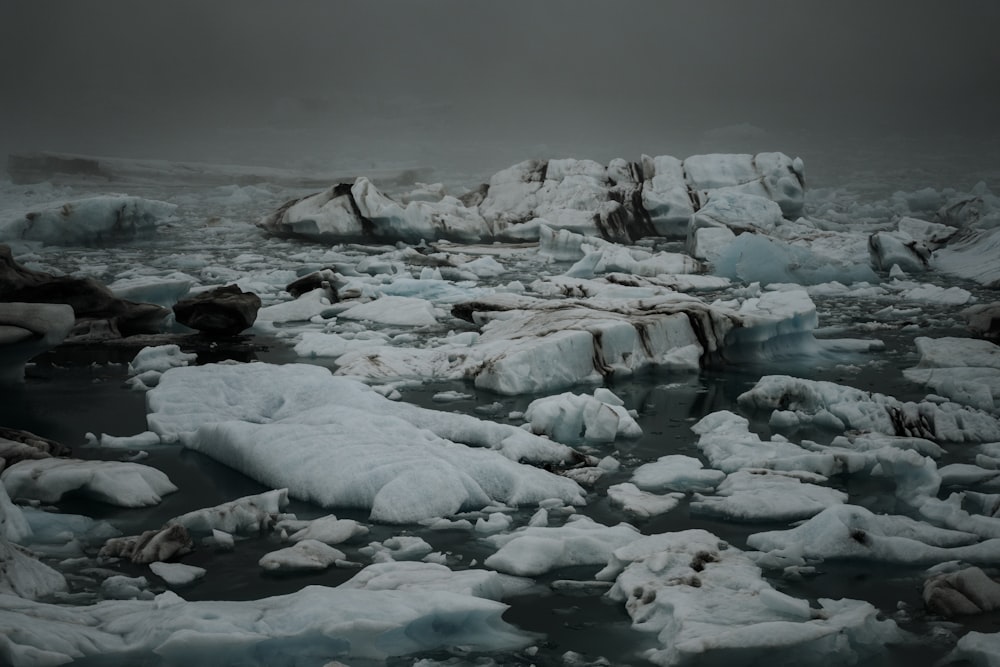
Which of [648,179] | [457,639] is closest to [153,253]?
[648,179]

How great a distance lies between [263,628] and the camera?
303 centimetres

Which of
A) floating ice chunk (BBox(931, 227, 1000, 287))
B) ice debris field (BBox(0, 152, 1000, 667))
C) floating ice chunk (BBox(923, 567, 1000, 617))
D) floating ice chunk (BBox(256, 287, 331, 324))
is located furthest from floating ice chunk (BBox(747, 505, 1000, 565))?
floating ice chunk (BBox(931, 227, 1000, 287))

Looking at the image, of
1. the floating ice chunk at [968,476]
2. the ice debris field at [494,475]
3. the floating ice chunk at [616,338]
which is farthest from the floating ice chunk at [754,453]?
the floating ice chunk at [616,338]

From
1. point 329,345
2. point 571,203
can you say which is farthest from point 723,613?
point 571,203

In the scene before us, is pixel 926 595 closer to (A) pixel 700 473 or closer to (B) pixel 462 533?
(A) pixel 700 473

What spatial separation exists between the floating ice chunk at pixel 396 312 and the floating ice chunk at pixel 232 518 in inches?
209

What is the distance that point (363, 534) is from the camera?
13.8ft

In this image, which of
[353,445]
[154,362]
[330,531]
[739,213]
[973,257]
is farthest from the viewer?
[739,213]

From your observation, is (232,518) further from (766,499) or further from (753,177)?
(753,177)

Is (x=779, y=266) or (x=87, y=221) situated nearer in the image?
(x=779, y=266)

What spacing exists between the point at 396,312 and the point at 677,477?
17.8 feet

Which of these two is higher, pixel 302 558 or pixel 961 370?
pixel 961 370

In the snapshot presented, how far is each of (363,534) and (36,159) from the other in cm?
3279

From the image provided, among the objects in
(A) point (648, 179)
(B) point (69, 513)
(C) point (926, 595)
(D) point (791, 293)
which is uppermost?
(A) point (648, 179)
